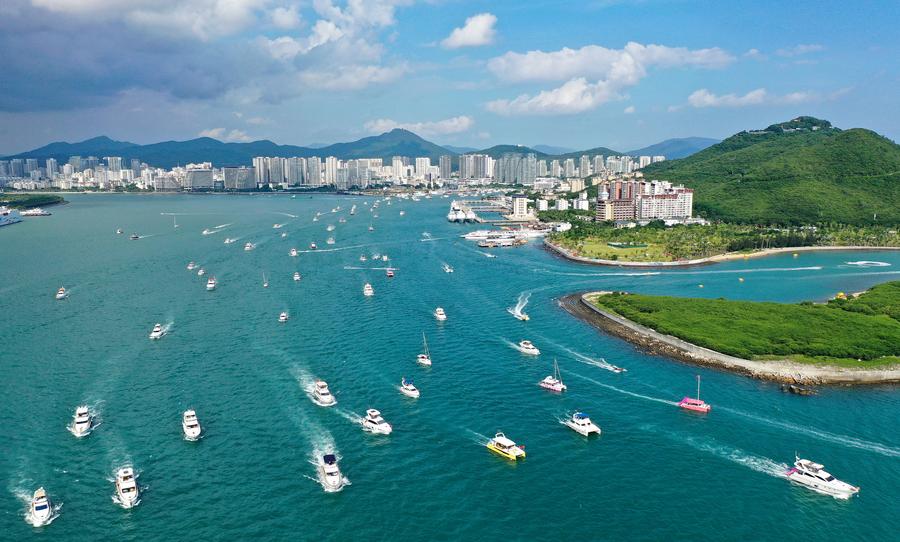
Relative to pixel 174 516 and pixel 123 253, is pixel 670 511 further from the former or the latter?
pixel 123 253

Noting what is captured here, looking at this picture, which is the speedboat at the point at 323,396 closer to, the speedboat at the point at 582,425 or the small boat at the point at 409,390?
the small boat at the point at 409,390

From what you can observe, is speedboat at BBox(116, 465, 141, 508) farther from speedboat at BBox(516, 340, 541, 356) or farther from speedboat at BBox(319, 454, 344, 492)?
speedboat at BBox(516, 340, 541, 356)

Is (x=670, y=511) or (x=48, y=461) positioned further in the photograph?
(x=48, y=461)

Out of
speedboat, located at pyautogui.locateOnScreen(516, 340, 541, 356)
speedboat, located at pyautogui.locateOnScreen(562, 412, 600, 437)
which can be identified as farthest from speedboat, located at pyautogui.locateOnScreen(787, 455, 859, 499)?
speedboat, located at pyautogui.locateOnScreen(516, 340, 541, 356)

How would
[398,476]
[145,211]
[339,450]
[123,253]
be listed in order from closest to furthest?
1. [398,476]
2. [339,450]
3. [123,253]
4. [145,211]

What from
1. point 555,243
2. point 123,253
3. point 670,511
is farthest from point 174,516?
point 555,243

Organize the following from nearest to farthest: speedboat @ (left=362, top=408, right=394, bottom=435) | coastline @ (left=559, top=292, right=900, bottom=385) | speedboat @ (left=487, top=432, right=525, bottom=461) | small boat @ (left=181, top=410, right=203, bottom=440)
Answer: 1. speedboat @ (left=487, top=432, right=525, bottom=461)
2. small boat @ (left=181, top=410, right=203, bottom=440)
3. speedboat @ (left=362, top=408, right=394, bottom=435)
4. coastline @ (left=559, top=292, right=900, bottom=385)

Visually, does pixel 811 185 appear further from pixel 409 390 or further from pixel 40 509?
pixel 40 509

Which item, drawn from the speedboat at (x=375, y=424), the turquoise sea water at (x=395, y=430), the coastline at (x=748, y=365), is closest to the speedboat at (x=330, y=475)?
the turquoise sea water at (x=395, y=430)
